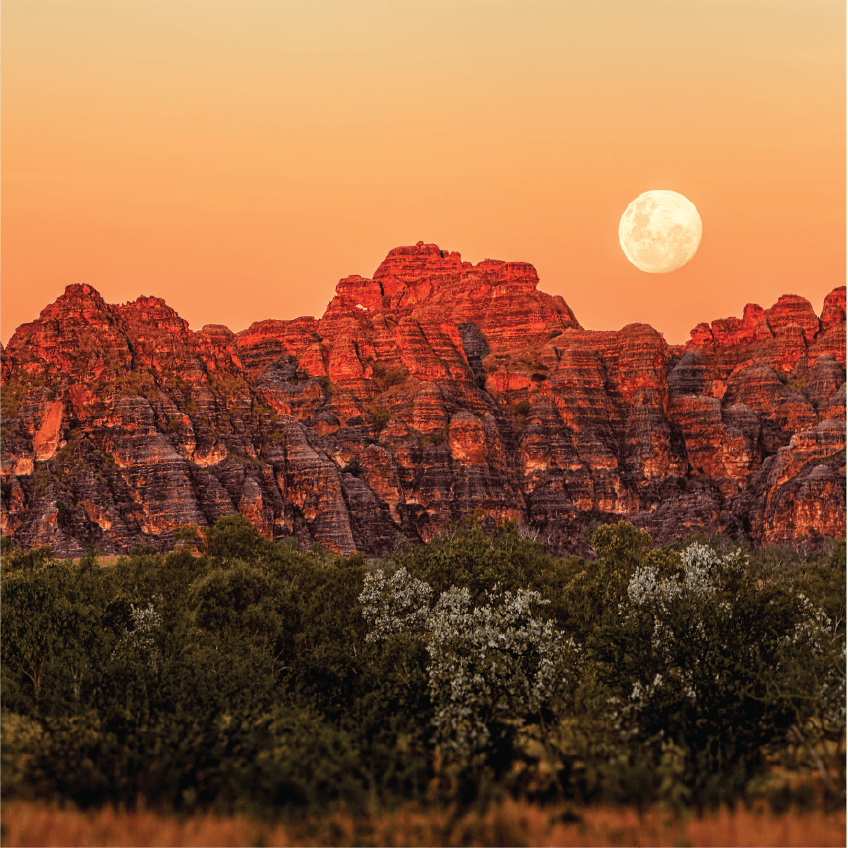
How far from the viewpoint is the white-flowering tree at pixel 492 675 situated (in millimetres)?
37500

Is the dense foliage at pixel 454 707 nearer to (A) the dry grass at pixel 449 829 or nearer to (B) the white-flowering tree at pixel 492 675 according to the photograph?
(B) the white-flowering tree at pixel 492 675

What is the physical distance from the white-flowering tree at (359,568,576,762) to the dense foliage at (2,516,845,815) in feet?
0.31

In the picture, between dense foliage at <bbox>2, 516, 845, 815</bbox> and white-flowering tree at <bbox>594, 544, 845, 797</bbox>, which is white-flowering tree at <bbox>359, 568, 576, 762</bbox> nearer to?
dense foliage at <bbox>2, 516, 845, 815</bbox>

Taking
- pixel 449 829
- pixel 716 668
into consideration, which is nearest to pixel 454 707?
pixel 716 668

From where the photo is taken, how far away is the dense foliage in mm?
31797

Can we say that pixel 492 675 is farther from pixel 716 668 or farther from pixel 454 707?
pixel 716 668

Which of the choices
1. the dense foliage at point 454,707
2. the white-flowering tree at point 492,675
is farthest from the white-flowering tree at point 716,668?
the white-flowering tree at point 492,675

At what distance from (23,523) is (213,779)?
173m

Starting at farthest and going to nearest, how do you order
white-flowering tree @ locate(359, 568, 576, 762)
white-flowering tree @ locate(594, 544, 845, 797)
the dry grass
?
white-flowering tree @ locate(359, 568, 576, 762), white-flowering tree @ locate(594, 544, 845, 797), the dry grass

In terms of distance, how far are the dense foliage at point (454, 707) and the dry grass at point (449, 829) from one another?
50.6 inches

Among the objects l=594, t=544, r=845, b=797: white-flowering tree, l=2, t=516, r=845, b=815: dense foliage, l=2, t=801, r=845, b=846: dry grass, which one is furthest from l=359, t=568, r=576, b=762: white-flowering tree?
l=2, t=801, r=845, b=846: dry grass

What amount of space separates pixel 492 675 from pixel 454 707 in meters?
2.10

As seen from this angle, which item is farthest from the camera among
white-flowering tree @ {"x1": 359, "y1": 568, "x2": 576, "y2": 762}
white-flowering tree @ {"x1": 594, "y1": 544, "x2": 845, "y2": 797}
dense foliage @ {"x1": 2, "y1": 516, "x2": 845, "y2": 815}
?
white-flowering tree @ {"x1": 359, "y1": 568, "x2": 576, "y2": 762}

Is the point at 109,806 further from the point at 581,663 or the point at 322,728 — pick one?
the point at 581,663
